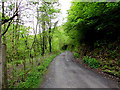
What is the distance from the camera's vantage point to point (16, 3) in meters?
4.91

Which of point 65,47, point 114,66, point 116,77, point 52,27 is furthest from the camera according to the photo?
point 65,47

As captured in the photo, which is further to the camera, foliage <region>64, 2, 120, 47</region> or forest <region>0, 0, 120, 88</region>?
foliage <region>64, 2, 120, 47</region>

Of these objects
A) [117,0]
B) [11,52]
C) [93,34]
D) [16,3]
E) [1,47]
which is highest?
[117,0]

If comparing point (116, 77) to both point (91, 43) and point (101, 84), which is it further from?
point (91, 43)

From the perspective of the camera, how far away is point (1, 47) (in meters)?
3.29

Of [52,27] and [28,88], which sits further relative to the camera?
[52,27]

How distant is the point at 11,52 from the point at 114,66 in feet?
24.6

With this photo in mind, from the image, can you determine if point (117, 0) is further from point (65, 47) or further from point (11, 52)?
point (65, 47)

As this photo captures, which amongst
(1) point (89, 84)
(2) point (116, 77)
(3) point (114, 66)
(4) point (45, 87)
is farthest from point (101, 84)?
(4) point (45, 87)

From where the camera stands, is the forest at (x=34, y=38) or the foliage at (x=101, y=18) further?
the foliage at (x=101, y=18)

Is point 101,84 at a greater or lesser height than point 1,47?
lesser

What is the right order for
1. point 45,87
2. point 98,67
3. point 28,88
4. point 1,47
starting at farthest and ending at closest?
1. point 98,67
2. point 45,87
3. point 28,88
4. point 1,47

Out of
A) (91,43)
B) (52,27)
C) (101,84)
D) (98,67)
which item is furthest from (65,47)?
(101,84)

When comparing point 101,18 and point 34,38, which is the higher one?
point 101,18
